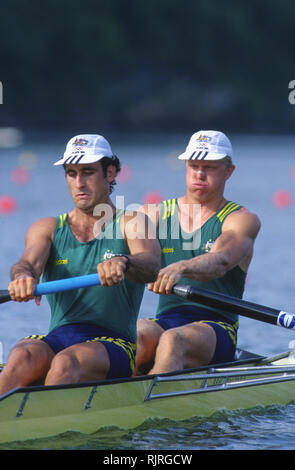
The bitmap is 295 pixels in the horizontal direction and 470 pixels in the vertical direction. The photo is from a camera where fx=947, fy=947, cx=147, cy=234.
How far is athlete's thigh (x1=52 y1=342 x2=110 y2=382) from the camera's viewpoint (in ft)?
20.8

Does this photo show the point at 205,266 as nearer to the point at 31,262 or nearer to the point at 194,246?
the point at 194,246

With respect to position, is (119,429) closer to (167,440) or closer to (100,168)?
(167,440)

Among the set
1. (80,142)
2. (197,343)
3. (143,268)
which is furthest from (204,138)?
(197,343)

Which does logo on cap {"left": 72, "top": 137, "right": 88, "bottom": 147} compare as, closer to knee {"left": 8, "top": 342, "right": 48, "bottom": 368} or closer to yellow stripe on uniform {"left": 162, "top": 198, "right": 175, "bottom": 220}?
yellow stripe on uniform {"left": 162, "top": 198, "right": 175, "bottom": 220}

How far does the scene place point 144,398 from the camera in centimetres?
678

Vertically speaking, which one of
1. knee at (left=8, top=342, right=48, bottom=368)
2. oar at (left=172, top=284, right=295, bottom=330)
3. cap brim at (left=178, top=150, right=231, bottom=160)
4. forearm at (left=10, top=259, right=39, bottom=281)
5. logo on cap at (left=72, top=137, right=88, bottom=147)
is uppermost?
logo on cap at (left=72, top=137, right=88, bottom=147)

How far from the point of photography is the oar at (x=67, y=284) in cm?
647

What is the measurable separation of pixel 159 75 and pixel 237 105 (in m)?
5.75

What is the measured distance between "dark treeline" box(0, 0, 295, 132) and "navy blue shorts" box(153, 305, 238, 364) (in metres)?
44.2

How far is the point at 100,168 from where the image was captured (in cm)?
683

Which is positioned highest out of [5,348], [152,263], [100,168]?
[100,168]

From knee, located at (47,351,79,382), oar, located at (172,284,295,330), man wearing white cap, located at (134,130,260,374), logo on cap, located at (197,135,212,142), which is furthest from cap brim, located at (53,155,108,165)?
knee, located at (47,351,79,382)

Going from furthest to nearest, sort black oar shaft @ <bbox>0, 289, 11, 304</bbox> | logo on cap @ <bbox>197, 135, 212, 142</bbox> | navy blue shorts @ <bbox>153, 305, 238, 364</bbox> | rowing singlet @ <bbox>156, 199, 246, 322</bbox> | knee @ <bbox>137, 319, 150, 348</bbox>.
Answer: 1. logo on cap @ <bbox>197, 135, 212, 142</bbox>
2. rowing singlet @ <bbox>156, 199, 246, 322</bbox>
3. navy blue shorts @ <bbox>153, 305, 238, 364</bbox>
4. knee @ <bbox>137, 319, 150, 348</bbox>
5. black oar shaft @ <bbox>0, 289, 11, 304</bbox>

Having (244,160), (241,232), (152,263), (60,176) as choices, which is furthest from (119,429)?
(244,160)
